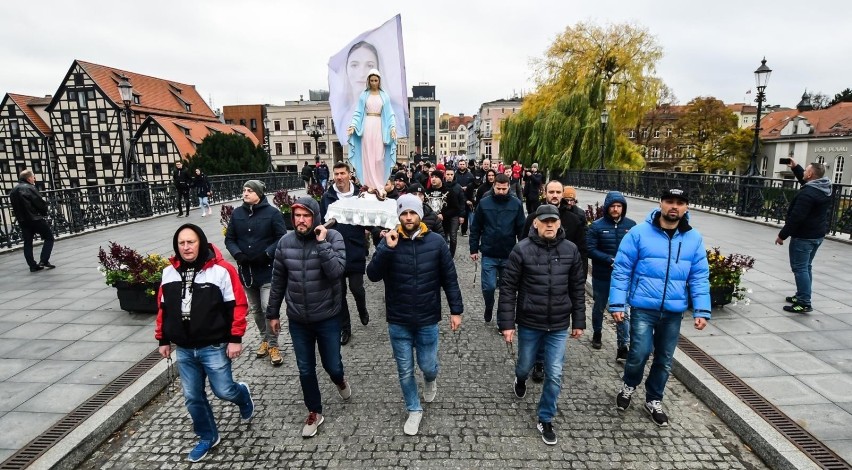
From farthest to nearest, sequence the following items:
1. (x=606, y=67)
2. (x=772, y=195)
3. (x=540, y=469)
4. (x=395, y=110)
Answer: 1. (x=606, y=67)
2. (x=772, y=195)
3. (x=395, y=110)
4. (x=540, y=469)

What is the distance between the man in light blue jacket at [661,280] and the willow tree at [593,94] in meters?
26.0

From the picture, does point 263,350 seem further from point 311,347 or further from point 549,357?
point 549,357

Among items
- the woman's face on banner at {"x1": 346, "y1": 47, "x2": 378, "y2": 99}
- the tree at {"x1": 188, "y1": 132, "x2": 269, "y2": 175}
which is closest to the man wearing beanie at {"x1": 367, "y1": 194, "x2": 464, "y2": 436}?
the woman's face on banner at {"x1": 346, "y1": 47, "x2": 378, "y2": 99}

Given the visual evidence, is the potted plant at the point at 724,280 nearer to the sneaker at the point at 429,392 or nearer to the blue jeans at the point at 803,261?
the blue jeans at the point at 803,261

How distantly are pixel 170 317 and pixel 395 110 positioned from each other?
6249 millimetres

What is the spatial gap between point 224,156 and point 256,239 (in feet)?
125

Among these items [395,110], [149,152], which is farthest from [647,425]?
[149,152]

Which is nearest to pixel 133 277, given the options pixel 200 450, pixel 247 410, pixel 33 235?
pixel 247 410

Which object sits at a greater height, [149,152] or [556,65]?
[556,65]

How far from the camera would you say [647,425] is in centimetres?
406

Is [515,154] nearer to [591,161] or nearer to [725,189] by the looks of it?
[591,161]

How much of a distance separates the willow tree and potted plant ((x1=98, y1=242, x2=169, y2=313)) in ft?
85.4

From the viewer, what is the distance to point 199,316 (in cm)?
346

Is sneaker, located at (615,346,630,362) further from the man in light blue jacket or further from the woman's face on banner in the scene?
the woman's face on banner
